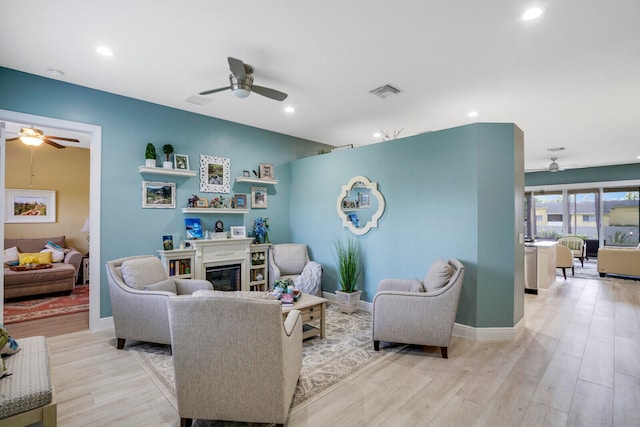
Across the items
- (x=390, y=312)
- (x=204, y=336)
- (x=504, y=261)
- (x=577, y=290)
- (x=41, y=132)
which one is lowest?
(x=577, y=290)

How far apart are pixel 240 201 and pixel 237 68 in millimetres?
2637

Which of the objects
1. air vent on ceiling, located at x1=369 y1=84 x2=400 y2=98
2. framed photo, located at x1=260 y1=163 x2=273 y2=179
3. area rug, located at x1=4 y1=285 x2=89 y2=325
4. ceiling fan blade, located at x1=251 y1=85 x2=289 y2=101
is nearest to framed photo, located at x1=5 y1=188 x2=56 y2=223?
area rug, located at x1=4 y1=285 x2=89 y2=325

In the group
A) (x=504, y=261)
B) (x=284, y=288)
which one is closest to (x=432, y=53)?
(x=504, y=261)

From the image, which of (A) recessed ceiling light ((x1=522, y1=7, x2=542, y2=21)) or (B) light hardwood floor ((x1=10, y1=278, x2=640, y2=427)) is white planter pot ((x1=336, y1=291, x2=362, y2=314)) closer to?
(B) light hardwood floor ((x1=10, y1=278, x2=640, y2=427))

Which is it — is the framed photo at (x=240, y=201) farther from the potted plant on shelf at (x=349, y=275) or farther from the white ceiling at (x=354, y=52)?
the potted plant on shelf at (x=349, y=275)

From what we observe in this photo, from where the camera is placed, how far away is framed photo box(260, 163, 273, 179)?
5.32 metres

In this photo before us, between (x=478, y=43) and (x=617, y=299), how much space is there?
5.14 m

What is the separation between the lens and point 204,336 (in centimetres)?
Answer: 182

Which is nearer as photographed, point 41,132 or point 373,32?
point 373,32

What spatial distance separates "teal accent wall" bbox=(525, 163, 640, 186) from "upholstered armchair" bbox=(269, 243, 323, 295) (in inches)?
331

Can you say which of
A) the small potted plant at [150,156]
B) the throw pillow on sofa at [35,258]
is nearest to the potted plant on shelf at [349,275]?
the small potted plant at [150,156]

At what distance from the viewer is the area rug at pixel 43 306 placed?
4.15 metres

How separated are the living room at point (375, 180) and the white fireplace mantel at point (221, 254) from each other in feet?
1.36

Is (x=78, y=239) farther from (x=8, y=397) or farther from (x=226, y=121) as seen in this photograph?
(x=8, y=397)
